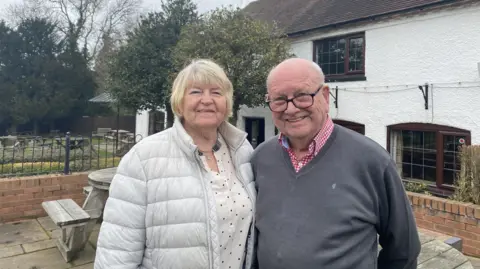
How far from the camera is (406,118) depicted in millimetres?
8117

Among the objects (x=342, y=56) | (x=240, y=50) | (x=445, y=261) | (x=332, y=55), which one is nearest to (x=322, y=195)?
(x=445, y=261)

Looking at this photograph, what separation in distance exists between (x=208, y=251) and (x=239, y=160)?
0.55m

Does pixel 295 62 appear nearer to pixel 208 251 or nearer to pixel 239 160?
pixel 239 160

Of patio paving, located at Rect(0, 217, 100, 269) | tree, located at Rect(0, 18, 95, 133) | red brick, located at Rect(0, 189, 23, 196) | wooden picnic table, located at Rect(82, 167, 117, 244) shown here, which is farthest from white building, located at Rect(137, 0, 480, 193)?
tree, located at Rect(0, 18, 95, 133)

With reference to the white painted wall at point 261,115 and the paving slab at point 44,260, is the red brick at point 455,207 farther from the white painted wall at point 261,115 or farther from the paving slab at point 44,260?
the white painted wall at point 261,115

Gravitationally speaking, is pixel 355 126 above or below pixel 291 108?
above

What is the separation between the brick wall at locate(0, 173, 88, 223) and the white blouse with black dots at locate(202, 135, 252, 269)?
491 centimetres

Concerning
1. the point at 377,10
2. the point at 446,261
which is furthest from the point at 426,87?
the point at 446,261

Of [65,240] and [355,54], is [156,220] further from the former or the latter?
[355,54]

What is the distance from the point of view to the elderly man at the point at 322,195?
1.59 m

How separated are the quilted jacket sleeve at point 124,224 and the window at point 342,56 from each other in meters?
8.45

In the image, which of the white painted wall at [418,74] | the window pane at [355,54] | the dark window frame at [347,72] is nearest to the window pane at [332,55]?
the dark window frame at [347,72]

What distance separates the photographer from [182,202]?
1.64 meters

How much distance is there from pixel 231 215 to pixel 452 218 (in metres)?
4.33
